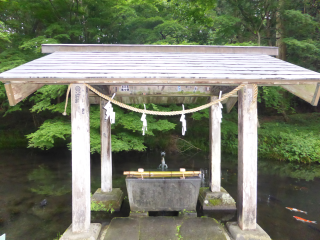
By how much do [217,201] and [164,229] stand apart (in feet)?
6.71

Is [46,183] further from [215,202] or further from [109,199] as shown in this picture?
[215,202]

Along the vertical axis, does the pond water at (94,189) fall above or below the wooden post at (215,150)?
below

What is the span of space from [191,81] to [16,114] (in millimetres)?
17687

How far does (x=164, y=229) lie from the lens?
155 inches

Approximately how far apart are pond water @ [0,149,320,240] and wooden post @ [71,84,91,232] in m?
1.48

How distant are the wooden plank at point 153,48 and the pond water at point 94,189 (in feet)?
13.3

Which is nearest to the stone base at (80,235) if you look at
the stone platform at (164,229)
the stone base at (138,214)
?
the stone platform at (164,229)

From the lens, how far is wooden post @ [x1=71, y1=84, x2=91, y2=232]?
335 cm

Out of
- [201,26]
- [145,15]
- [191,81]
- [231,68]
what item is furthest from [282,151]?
[145,15]

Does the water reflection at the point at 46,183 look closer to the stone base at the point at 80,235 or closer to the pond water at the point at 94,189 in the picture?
the pond water at the point at 94,189

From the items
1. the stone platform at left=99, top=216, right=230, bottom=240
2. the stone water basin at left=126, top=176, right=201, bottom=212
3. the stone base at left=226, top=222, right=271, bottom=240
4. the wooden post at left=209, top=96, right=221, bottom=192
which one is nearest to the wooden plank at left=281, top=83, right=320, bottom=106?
the wooden post at left=209, top=96, right=221, bottom=192

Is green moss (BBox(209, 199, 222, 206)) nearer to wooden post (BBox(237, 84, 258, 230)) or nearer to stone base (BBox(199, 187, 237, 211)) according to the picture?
stone base (BBox(199, 187, 237, 211))

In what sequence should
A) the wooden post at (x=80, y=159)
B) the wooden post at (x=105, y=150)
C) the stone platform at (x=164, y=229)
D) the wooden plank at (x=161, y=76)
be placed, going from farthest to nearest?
the wooden post at (x=105, y=150), the stone platform at (x=164, y=229), the wooden post at (x=80, y=159), the wooden plank at (x=161, y=76)

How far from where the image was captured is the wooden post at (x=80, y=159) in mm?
3346
